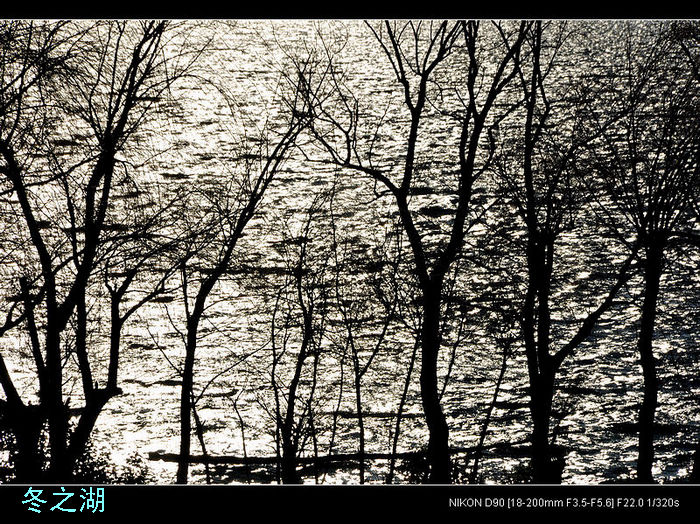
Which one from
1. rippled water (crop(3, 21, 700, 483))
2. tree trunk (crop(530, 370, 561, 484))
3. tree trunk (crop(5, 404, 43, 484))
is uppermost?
rippled water (crop(3, 21, 700, 483))

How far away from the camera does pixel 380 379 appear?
1946 inches

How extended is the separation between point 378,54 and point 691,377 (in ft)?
215

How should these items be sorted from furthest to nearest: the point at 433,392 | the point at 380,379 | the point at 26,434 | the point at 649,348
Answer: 1. the point at 380,379
2. the point at 649,348
3. the point at 433,392
4. the point at 26,434

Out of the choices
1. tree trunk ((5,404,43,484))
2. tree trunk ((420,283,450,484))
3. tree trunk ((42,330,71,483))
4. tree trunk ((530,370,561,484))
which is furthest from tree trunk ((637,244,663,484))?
tree trunk ((5,404,43,484))

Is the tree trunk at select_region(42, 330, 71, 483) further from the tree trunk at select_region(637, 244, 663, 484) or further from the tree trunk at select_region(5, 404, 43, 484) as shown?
the tree trunk at select_region(637, 244, 663, 484)

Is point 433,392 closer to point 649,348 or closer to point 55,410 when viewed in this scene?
point 649,348

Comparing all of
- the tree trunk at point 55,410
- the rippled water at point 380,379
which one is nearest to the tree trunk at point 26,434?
the tree trunk at point 55,410

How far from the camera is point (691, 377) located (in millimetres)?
50406

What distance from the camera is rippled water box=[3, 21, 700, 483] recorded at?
44.2 meters

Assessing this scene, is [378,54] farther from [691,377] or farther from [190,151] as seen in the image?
[691,377]

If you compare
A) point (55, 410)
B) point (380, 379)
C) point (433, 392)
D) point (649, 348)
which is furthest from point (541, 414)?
point (380, 379)

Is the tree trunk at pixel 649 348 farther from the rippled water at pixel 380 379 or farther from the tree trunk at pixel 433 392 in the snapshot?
the rippled water at pixel 380 379

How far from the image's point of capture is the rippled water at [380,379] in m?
44.2
